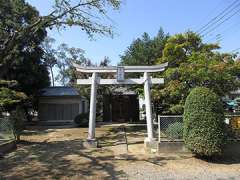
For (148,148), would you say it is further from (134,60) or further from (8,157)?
(134,60)

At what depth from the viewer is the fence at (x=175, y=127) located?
12953 mm

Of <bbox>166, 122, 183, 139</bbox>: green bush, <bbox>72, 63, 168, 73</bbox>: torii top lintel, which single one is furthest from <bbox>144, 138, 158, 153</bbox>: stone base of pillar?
<bbox>72, 63, 168, 73</bbox>: torii top lintel

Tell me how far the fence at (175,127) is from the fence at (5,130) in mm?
6469

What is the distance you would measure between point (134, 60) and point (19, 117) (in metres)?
11.6

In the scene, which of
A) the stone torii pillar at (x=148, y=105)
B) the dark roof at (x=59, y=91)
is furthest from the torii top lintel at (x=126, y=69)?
the dark roof at (x=59, y=91)

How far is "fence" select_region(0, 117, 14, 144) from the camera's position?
13.9 metres

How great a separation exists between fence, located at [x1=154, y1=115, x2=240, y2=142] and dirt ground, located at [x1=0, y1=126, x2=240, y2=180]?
847mm

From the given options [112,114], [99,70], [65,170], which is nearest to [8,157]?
[65,170]

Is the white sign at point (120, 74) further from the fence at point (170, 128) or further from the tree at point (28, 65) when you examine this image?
the tree at point (28, 65)

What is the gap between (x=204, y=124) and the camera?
37.3ft

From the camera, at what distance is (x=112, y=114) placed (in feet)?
97.3

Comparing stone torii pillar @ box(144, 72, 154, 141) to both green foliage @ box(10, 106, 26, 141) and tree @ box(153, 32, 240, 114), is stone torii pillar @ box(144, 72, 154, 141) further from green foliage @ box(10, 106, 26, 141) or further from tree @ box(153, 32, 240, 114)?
green foliage @ box(10, 106, 26, 141)

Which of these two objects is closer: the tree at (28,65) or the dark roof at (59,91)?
the tree at (28,65)

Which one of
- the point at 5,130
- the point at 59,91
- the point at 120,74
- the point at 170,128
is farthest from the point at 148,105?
the point at 59,91
